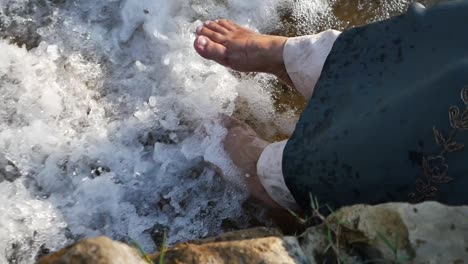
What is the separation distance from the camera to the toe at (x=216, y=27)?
82.7 inches

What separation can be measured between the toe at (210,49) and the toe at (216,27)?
0.06 meters

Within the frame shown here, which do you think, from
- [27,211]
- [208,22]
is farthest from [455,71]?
[27,211]

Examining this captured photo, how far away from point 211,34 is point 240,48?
0.45ft

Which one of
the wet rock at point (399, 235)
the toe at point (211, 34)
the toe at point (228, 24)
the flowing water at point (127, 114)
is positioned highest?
the wet rock at point (399, 235)

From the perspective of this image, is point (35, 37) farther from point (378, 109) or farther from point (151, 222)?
point (378, 109)

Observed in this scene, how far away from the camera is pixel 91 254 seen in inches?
43.4

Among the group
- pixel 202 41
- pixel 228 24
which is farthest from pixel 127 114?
pixel 228 24

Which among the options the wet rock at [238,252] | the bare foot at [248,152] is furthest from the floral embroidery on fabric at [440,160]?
the bare foot at [248,152]

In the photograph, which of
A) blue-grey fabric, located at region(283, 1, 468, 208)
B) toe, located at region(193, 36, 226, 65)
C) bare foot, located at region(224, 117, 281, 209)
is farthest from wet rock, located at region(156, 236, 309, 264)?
toe, located at region(193, 36, 226, 65)

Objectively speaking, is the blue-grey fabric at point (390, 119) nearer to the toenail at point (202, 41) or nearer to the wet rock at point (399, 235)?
the wet rock at point (399, 235)

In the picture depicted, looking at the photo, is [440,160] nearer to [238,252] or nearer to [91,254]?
[238,252]

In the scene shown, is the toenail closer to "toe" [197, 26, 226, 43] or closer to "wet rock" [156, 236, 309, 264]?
"toe" [197, 26, 226, 43]

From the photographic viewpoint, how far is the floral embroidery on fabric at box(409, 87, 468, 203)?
1.40 meters

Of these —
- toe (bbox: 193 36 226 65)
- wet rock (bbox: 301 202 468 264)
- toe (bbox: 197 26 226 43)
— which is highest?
wet rock (bbox: 301 202 468 264)
